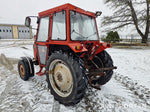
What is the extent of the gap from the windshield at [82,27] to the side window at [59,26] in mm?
198

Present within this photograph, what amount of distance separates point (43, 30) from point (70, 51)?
1.25 meters

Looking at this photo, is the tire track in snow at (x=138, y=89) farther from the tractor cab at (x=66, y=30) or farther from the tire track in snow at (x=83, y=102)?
the tractor cab at (x=66, y=30)

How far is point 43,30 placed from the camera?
9.75ft

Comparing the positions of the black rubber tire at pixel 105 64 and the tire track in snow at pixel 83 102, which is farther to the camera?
the black rubber tire at pixel 105 64

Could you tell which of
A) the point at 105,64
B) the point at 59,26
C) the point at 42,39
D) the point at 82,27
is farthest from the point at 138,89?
the point at 42,39

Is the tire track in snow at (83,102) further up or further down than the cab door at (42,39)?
further down

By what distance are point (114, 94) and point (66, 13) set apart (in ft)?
7.52

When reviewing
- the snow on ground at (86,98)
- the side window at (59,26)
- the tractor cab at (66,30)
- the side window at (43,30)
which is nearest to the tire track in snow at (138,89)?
the snow on ground at (86,98)

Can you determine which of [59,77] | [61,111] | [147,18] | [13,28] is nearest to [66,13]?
[59,77]

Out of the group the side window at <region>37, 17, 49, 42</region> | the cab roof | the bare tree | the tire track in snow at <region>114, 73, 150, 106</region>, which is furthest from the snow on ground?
the bare tree

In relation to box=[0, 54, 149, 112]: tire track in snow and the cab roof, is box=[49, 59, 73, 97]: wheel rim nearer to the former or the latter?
box=[0, 54, 149, 112]: tire track in snow

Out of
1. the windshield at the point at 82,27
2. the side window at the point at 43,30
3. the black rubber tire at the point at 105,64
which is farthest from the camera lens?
the side window at the point at 43,30

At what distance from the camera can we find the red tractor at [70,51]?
1860 millimetres

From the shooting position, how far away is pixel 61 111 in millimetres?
1931
